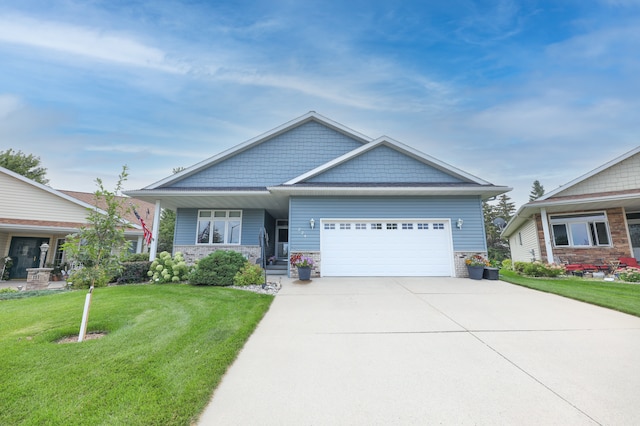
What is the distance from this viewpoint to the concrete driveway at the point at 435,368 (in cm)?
215

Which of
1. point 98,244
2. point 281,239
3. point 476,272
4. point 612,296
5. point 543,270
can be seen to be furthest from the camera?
point 281,239

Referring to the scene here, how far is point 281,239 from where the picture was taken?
48.0 ft

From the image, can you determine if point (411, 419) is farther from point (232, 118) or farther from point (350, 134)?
point (232, 118)

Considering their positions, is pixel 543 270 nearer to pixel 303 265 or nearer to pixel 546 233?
pixel 546 233

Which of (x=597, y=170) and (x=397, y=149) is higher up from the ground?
(x=397, y=149)

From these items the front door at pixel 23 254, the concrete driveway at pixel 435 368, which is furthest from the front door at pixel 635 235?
the front door at pixel 23 254

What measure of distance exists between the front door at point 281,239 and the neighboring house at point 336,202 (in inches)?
86.5

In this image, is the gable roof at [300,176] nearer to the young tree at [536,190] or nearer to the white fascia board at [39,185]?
the white fascia board at [39,185]

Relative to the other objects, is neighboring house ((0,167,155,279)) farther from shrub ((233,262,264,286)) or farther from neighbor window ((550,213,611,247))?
neighbor window ((550,213,611,247))

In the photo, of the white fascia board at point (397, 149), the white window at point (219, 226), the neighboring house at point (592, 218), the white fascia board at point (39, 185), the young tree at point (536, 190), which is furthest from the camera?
the young tree at point (536, 190)

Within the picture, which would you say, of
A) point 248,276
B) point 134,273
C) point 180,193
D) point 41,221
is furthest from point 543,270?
point 41,221

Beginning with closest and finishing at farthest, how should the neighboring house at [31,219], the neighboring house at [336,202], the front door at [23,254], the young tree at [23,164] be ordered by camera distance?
the neighboring house at [336,202] < the neighboring house at [31,219] < the front door at [23,254] < the young tree at [23,164]

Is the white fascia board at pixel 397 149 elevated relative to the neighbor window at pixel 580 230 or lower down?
elevated

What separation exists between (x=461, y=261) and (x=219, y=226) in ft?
35.6
